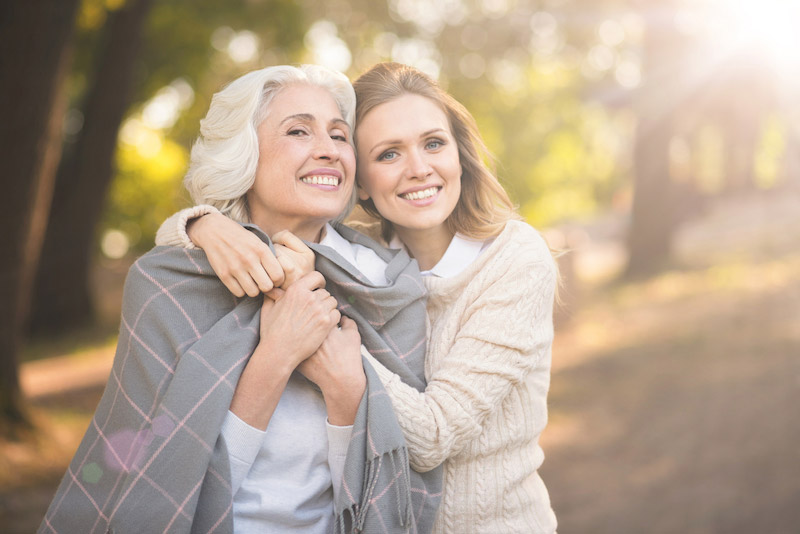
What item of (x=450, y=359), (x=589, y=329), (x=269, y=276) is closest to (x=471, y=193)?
(x=450, y=359)

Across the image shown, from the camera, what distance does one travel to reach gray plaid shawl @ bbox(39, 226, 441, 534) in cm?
208

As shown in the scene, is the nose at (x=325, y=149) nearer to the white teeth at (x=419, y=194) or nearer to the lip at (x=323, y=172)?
the lip at (x=323, y=172)

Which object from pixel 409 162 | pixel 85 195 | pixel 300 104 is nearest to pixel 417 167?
pixel 409 162

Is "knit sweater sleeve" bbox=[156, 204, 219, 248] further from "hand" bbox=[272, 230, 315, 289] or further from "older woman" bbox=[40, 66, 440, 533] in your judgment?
"hand" bbox=[272, 230, 315, 289]

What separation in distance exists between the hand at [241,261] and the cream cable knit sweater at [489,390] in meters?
0.45

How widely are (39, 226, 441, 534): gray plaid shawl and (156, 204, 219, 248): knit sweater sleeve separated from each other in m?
0.03

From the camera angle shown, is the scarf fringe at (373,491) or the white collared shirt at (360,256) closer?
the scarf fringe at (373,491)

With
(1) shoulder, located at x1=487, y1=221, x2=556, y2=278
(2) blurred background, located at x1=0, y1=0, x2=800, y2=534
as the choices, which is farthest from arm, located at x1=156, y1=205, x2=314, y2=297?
(2) blurred background, located at x1=0, y1=0, x2=800, y2=534

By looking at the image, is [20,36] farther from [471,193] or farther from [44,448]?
[471,193]

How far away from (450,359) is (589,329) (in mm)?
7902

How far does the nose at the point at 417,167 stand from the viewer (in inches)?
101

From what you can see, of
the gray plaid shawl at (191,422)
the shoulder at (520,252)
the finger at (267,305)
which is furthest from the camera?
the shoulder at (520,252)

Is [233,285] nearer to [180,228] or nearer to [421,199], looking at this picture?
[180,228]

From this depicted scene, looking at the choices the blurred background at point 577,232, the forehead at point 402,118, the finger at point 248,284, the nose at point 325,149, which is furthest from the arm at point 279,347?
the blurred background at point 577,232
